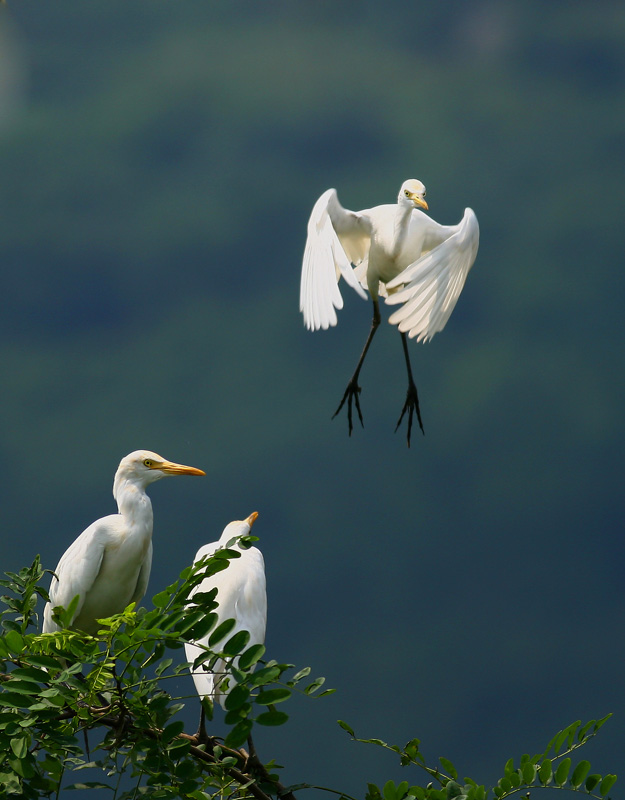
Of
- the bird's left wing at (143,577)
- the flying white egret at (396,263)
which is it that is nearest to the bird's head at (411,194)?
the flying white egret at (396,263)

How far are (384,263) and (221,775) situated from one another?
5.63 ft

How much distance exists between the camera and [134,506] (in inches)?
95.7

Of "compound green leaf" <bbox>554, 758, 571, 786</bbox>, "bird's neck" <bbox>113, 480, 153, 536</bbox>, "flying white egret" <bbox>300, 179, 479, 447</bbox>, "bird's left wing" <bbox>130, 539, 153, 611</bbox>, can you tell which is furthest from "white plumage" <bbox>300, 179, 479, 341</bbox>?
"compound green leaf" <bbox>554, 758, 571, 786</bbox>

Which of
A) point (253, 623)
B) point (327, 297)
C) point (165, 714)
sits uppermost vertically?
point (327, 297)

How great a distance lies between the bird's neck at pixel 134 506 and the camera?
243 cm

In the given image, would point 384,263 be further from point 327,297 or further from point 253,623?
point 253,623

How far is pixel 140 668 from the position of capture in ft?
4.16

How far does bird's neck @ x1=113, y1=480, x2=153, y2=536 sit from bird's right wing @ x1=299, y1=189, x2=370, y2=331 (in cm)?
58

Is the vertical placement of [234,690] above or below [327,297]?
below

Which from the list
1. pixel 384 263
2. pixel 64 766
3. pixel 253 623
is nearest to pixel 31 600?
pixel 64 766

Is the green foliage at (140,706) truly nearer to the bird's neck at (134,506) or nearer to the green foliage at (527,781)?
the green foliage at (527,781)

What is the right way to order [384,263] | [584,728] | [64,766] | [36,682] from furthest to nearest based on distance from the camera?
[384,263] → [584,728] → [64,766] → [36,682]

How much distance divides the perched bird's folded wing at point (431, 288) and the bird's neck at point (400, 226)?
0.27 metres

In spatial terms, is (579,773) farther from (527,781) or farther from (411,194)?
(411,194)
